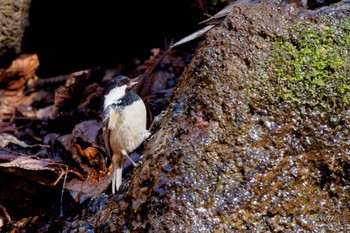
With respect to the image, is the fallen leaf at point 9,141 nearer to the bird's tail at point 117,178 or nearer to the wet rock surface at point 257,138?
the bird's tail at point 117,178

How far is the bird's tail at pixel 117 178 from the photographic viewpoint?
3.08 m

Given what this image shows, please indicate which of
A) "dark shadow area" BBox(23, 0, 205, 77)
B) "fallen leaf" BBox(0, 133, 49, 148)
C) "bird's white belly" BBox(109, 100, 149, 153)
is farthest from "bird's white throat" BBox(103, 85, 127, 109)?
"dark shadow area" BBox(23, 0, 205, 77)

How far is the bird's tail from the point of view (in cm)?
308

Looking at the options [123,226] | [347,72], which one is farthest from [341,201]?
[123,226]

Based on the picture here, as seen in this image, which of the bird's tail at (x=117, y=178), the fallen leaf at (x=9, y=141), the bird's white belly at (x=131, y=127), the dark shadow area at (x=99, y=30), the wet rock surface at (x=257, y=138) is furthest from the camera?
the dark shadow area at (x=99, y=30)

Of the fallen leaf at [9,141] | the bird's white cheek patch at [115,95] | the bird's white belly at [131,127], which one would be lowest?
the fallen leaf at [9,141]

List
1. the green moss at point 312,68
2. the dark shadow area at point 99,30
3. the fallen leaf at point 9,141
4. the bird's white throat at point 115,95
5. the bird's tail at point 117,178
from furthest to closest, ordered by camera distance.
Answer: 1. the dark shadow area at point 99,30
2. the fallen leaf at point 9,141
3. the bird's white throat at point 115,95
4. the bird's tail at point 117,178
5. the green moss at point 312,68

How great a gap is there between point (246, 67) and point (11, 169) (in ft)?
6.05

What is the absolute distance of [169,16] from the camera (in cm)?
507

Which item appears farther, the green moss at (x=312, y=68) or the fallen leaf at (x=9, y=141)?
the fallen leaf at (x=9, y=141)

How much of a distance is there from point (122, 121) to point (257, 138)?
1368 millimetres

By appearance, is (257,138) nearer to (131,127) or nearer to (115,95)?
(131,127)

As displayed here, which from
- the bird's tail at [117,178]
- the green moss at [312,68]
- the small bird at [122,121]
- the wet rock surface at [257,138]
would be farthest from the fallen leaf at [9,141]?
the green moss at [312,68]

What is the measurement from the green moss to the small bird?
1.23 metres
